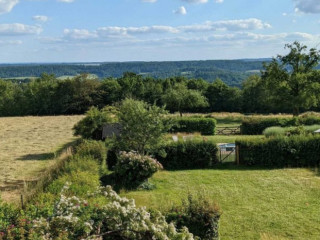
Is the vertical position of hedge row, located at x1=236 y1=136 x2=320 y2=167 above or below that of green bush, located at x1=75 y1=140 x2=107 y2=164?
below

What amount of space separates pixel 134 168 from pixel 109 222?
8290 millimetres

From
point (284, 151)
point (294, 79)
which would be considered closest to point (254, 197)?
point (284, 151)

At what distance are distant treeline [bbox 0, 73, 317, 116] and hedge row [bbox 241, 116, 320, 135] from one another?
29.7 metres

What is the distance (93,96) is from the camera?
67375 mm

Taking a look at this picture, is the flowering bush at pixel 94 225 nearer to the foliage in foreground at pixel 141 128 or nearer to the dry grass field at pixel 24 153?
the dry grass field at pixel 24 153

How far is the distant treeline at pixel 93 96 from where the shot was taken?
6612 cm

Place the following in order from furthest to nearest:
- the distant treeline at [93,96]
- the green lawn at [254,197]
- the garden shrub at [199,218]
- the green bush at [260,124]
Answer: the distant treeline at [93,96] < the green bush at [260,124] < the green lawn at [254,197] < the garden shrub at [199,218]

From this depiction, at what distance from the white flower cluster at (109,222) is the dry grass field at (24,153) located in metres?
6.19

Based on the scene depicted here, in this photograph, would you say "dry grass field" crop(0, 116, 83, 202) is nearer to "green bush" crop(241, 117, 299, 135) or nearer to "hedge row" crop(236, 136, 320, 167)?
"hedge row" crop(236, 136, 320, 167)

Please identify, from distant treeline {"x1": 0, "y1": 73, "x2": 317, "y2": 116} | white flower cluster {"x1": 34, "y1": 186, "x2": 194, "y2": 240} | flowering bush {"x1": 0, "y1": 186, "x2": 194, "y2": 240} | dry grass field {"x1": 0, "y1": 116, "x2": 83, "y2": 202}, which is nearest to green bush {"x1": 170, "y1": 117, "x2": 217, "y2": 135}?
dry grass field {"x1": 0, "y1": 116, "x2": 83, "y2": 202}

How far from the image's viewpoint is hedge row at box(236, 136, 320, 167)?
64.5 ft

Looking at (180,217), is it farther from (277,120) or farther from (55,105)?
(55,105)

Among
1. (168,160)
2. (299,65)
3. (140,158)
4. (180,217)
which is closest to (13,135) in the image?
(168,160)

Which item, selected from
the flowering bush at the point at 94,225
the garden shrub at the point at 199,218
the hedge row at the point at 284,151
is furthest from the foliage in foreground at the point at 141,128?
the flowering bush at the point at 94,225
